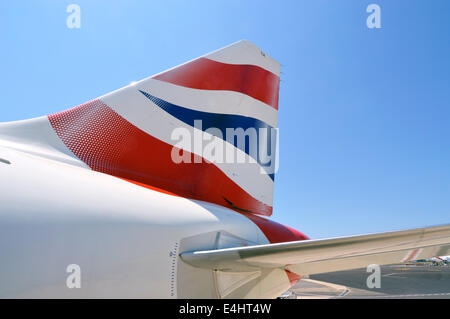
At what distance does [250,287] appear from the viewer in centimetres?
296

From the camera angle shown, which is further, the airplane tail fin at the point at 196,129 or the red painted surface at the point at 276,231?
the red painted surface at the point at 276,231

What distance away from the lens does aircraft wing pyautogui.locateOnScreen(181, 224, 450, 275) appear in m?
1.77

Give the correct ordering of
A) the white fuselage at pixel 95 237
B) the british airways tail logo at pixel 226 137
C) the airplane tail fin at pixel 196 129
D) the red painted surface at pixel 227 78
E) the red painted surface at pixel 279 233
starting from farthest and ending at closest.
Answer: the red painted surface at pixel 227 78 < the british airways tail logo at pixel 226 137 < the red painted surface at pixel 279 233 < the airplane tail fin at pixel 196 129 < the white fuselage at pixel 95 237

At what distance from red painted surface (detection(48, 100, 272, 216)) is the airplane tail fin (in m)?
0.01

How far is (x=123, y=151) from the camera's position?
3348mm

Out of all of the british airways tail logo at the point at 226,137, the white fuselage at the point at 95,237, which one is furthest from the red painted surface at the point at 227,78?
the white fuselage at the point at 95,237

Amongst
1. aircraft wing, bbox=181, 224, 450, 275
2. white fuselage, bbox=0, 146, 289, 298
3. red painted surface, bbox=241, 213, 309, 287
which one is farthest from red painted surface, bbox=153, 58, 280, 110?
aircraft wing, bbox=181, 224, 450, 275

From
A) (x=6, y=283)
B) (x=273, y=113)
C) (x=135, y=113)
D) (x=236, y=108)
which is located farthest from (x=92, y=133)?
(x=273, y=113)

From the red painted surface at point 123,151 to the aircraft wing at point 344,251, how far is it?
4.45 feet

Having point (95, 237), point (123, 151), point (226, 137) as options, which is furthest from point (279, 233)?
point (95, 237)

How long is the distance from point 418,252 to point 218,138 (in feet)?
9.33

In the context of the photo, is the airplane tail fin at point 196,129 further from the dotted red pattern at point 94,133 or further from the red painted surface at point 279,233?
the red painted surface at point 279,233

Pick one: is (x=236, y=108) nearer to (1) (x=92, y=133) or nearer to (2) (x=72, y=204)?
(1) (x=92, y=133)

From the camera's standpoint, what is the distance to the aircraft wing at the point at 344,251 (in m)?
1.77
